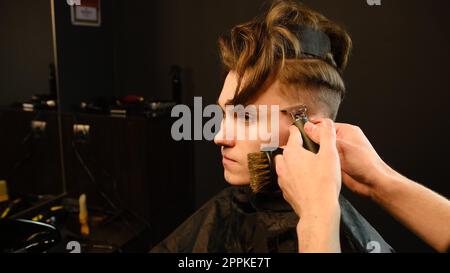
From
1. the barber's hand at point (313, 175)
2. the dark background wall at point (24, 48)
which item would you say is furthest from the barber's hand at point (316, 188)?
the dark background wall at point (24, 48)

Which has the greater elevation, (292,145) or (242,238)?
(292,145)

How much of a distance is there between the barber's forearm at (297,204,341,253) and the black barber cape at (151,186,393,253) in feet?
1.43

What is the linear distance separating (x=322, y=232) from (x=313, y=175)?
12 centimetres

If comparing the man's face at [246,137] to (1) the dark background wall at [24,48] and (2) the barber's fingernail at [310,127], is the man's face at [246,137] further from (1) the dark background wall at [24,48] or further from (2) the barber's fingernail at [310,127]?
(1) the dark background wall at [24,48]

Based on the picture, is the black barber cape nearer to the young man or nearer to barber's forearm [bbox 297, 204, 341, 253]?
the young man

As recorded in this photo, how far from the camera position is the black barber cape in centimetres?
120

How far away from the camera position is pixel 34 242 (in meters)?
1.28

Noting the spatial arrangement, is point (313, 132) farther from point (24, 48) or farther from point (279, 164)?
point (24, 48)

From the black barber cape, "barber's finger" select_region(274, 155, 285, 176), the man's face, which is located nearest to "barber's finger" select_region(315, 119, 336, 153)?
"barber's finger" select_region(274, 155, 285, 176)

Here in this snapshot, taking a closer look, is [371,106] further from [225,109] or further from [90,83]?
[90,83]

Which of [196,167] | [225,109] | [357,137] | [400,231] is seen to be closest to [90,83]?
[196,167]

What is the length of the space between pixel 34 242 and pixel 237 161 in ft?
2.60

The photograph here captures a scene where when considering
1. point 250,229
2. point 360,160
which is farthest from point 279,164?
point 250,229

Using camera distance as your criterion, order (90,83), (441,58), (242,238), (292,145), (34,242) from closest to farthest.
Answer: (292,145) < (34,242) < (242,238) < (441,58) < (90,83)
